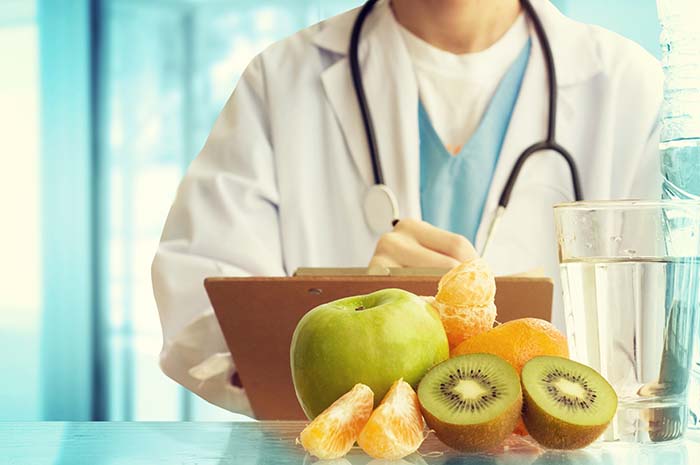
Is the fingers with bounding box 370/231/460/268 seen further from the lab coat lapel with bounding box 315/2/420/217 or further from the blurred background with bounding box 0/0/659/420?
the blurred background with bounding box 0/0/659/420

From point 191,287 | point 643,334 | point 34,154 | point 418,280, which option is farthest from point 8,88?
point 643,334

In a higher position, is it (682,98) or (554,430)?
(682,98)

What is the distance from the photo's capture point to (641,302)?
0.58m

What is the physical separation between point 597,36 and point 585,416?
1.08 metres

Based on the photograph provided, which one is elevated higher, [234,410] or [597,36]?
[597,36]

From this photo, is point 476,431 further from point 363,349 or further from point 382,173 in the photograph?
point 382,173

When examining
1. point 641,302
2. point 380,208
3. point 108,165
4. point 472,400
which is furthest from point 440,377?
point 108,165

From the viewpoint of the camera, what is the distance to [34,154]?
3.64 m

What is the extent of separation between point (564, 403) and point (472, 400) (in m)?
0.05

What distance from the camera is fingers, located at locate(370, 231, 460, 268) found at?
1.10 m

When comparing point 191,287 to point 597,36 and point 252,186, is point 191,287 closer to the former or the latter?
point 252,186

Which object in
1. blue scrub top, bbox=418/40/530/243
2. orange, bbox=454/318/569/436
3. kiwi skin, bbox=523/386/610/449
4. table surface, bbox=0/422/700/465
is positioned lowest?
table surface, bbox=0/422/700/465

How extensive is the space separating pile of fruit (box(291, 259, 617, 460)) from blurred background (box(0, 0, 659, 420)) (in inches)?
126

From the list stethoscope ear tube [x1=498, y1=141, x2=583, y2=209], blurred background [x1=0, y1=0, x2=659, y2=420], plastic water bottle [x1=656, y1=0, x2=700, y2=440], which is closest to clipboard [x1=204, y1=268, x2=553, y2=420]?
plastic water bottle [x1=656, y1=0, x2=700, y2=440]
